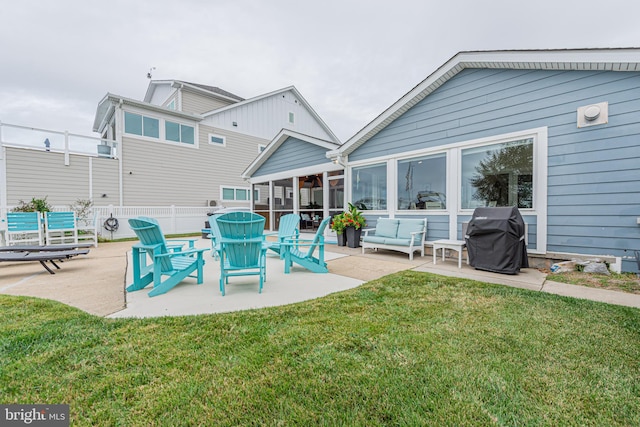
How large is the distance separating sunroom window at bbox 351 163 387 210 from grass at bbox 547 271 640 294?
3.94 meters

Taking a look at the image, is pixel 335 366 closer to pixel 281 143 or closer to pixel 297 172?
pixel 297 172

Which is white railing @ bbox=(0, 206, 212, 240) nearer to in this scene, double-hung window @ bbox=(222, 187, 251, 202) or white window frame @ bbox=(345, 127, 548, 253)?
double-hung window @ bbox=(222, 187, 251, 202)

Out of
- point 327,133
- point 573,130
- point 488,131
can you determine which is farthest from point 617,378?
point 327,133

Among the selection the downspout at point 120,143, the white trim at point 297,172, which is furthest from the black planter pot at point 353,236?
the downspout at point 120,143

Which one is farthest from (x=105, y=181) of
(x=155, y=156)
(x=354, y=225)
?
(x=354, y=225)

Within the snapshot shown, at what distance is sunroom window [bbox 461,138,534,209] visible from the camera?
516cm

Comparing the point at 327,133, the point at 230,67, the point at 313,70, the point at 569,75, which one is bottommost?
the point at 569,75

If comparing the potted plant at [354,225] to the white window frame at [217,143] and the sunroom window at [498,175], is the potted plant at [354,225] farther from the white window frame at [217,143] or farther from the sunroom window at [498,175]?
the white window frame at [217,143]

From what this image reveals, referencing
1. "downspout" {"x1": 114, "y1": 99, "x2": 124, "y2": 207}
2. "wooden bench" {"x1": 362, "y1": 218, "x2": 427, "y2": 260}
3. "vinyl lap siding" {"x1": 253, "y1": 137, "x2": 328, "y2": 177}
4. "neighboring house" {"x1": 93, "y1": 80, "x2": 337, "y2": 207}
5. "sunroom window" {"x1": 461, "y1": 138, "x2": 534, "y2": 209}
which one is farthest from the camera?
"neighboring house" {"x1": 93, "y1": 80, "x2": 337, "y2": 207}

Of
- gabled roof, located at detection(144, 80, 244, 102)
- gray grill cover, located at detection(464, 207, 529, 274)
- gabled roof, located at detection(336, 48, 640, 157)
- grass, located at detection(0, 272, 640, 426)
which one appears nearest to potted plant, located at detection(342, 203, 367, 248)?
gabled roof, located at detection(336, 48, 640, 157)

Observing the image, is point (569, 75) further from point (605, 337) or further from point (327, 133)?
point (327, 133)

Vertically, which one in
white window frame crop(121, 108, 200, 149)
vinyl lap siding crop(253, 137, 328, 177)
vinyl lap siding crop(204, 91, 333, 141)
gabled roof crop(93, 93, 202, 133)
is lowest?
vinyl lap siding crop(253, 137, 328, 177)

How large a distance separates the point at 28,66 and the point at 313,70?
14490 mm

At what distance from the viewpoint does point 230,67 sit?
19062 millimetres
